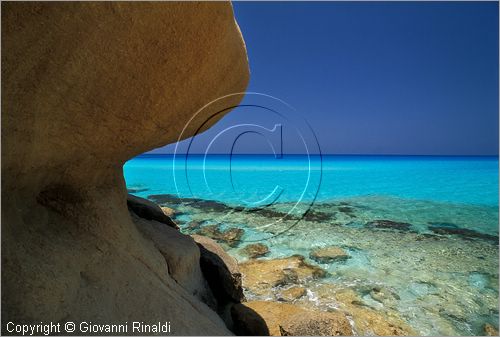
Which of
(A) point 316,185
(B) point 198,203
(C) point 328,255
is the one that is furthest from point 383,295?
(A) point 316,185

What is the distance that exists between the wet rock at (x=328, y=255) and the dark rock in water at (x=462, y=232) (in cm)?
555

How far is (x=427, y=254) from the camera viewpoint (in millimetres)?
9633

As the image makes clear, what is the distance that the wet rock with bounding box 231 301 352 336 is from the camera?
407 centimetres

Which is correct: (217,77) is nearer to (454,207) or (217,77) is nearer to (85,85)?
(85,85)

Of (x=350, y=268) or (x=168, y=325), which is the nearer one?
(x=168, y=325)

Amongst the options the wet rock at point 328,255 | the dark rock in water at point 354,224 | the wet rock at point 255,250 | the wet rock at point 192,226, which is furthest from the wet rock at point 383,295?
the wet rock at point 192,226

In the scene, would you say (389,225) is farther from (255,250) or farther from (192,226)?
(192,226)

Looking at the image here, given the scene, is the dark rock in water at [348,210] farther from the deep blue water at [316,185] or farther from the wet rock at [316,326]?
the wet rock at [316,326]

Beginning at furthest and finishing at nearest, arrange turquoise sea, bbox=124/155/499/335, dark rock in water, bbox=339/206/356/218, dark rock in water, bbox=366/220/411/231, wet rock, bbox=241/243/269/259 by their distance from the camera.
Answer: dark rock in water, bbox=339/206/356/218 < dark rock in water, bbox=366/220/411/231 < wet rock, bbox=241/243/269/259 < turquoise sea, bbox=124/155/499/335

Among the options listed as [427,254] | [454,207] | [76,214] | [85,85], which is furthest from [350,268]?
[454,207]

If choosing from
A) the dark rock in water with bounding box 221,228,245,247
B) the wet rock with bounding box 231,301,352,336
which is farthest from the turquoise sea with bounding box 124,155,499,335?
the wet rock with bounding box 231,301,352,336

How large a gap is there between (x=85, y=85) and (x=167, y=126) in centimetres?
121

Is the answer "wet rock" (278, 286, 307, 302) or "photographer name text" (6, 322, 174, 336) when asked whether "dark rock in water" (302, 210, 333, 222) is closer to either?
"wet rock" (278, 286, 307, 302)

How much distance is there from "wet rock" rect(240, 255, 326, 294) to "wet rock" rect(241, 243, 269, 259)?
23.9 inches
